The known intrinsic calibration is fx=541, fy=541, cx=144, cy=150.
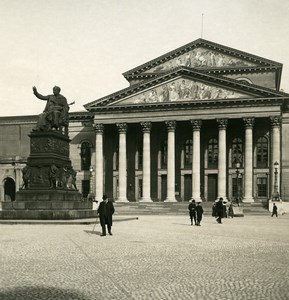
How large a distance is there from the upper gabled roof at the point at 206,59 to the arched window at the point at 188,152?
9461 mm

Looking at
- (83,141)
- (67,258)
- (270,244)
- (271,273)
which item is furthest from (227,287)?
(83,141)

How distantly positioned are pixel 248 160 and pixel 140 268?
156 feet

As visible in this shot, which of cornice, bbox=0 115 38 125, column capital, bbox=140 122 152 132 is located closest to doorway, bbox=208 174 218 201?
column capital, bbox=140 122 152 132

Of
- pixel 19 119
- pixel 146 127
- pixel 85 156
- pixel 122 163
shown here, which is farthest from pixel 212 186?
pixel 19 119

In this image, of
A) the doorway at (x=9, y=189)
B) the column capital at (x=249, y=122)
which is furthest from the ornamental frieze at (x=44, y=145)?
the doorway at (x=9, y=189)

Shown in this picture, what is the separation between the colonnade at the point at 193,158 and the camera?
190ft

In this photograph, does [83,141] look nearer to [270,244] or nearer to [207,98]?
[207,98]

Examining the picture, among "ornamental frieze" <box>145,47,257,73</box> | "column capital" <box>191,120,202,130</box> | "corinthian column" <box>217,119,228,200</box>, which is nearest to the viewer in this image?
"corinthian column" <box>217,119,228,200</box>

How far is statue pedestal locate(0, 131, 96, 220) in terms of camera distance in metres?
26.1

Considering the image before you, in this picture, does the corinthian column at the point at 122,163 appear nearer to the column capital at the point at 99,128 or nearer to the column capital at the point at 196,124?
the column capital at the point at 99,128

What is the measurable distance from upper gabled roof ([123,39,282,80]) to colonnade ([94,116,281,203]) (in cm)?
1077

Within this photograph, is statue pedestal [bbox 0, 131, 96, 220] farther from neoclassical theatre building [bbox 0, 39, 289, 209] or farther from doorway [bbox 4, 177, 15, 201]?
doorway [bbox 4, 177, 15, 201]

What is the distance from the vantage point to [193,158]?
5969cm

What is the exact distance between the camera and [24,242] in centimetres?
1700
